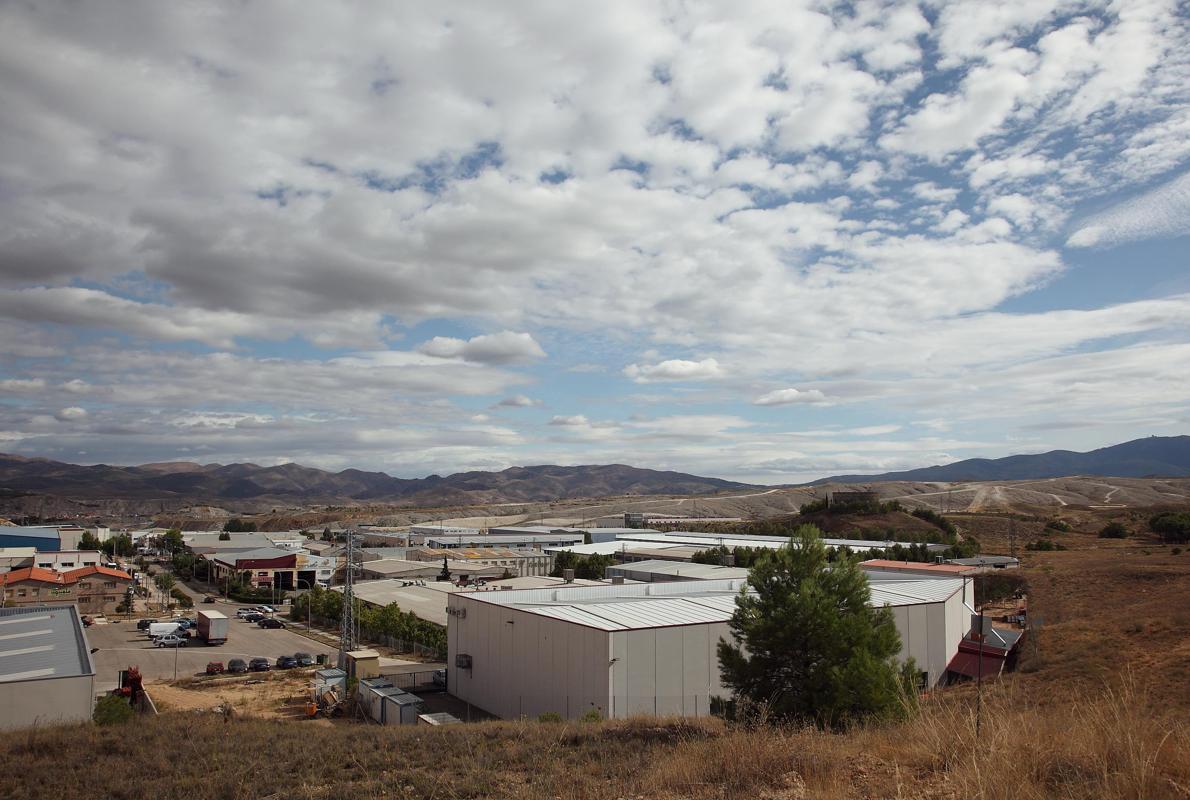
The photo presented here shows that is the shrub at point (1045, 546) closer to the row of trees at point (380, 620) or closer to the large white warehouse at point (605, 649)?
the large white warehouse at point (605, 649)

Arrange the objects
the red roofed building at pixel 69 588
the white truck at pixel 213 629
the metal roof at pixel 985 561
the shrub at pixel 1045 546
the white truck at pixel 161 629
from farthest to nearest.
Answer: the shrub at pixel 1045 546, the metal roof at pixel 985 561, the red roofed building at pixel 69 588, the white truck at pixel 161 629, the white truck at pixel 213 629

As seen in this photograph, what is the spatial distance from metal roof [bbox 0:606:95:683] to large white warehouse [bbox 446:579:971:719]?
13427mm

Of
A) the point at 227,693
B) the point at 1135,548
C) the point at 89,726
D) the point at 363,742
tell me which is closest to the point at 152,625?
the point at 227,693

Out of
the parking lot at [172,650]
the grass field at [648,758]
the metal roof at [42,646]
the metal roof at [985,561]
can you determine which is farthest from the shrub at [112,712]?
the metal roof at [985,561]

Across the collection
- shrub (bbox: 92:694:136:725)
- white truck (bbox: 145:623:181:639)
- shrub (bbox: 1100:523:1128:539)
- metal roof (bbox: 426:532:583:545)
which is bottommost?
white truck (bbox: 145:623:181:639)

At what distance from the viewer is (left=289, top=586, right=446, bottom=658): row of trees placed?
43.7 metres

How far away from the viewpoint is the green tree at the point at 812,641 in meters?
16.5

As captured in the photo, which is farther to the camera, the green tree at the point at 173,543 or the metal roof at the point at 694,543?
the green tree at the point at 173,543

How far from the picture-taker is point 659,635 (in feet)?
82.4

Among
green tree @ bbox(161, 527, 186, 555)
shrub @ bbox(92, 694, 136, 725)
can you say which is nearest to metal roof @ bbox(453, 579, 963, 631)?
shrub @ bbox(92, 694, 136, 725)

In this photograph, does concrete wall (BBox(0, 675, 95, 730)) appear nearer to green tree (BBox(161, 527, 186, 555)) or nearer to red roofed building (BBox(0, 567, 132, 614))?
red roofed building (BBox(0, 567, 132, 614))

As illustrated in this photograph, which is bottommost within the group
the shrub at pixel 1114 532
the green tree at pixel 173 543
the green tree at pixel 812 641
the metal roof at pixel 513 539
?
the green tree at pixel 173 543

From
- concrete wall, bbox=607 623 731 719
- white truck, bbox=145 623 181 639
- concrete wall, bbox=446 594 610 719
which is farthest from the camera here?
white truck, bbox=145 623 181 639

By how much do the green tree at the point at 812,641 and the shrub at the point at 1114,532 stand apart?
7575 cm
